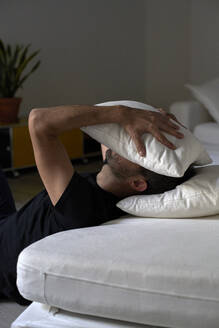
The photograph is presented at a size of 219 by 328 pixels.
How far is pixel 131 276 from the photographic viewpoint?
132cm

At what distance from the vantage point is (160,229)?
1.56 metres

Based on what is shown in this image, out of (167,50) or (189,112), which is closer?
(189,112)

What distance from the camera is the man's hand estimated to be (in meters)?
1.57

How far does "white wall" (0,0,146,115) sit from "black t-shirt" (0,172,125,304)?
3.51 meters

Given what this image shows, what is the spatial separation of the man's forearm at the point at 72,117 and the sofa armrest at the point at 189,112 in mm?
3110

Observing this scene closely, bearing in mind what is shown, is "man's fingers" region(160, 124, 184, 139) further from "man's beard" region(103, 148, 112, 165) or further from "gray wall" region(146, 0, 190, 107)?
"gray wall" region(146, 0, 190, 107)

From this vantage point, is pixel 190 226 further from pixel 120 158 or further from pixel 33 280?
pixel 33 280

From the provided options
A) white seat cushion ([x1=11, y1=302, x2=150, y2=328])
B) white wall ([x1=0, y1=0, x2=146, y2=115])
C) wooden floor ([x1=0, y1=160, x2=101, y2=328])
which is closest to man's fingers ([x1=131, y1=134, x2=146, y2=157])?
white seat cushion ([x1=11, y1=302, x2=150, y2=328])

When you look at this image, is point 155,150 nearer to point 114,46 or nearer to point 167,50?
point 114,46

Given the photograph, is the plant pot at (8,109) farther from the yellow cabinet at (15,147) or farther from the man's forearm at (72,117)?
the man's forearm at (72,117)

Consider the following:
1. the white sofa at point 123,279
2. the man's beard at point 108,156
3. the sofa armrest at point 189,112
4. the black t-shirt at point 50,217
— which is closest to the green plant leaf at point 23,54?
the sofa armrest at point 189,112

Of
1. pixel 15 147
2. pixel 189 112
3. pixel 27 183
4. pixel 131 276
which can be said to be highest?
pixel 131 276

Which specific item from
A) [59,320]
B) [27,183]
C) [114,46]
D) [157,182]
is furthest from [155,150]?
[114,46]

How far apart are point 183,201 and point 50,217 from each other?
1.44 feet
